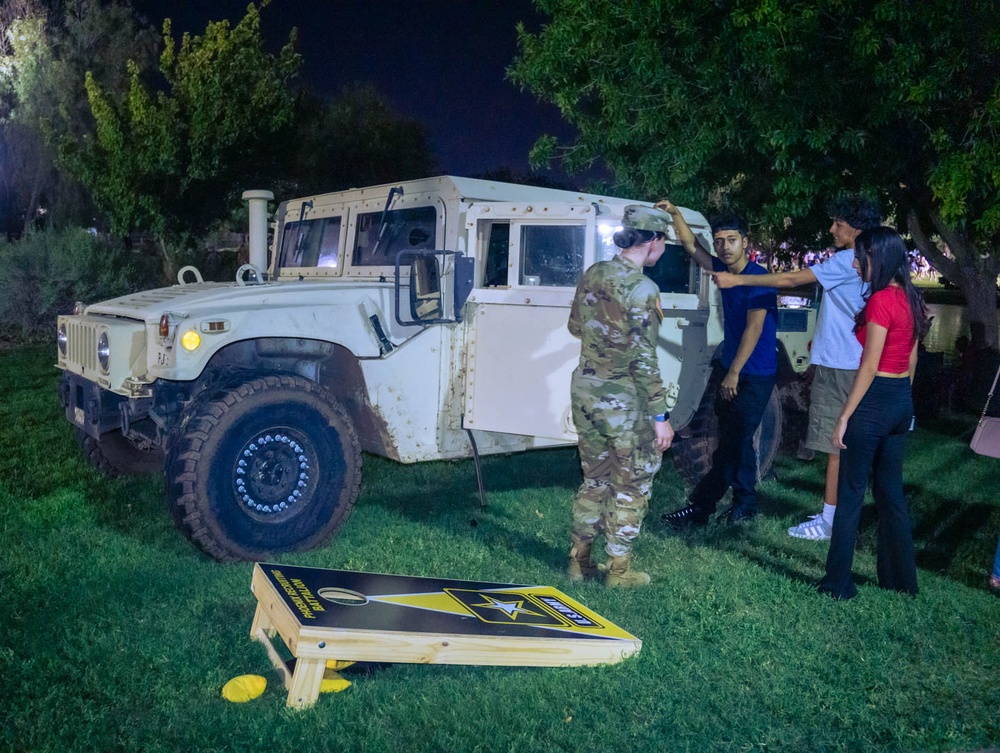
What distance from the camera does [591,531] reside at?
4652 mm

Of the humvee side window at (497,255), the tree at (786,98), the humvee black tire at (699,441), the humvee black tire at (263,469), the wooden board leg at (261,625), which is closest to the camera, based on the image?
the wooden board leg at (261,625)

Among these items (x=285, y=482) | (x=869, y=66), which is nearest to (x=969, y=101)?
(x=869, y=66)

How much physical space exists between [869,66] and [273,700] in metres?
8.05

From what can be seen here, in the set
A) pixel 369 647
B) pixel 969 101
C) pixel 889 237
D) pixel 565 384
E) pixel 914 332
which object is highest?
pixel 969 101

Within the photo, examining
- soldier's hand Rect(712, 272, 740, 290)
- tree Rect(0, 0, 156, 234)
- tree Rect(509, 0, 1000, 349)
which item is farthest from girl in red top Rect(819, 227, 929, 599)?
tree Rect(0, 0, 156, 234)

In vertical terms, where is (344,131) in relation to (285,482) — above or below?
above

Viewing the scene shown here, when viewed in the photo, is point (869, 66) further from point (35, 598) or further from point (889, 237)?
point (35, 598)

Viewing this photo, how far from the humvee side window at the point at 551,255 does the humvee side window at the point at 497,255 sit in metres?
0.24

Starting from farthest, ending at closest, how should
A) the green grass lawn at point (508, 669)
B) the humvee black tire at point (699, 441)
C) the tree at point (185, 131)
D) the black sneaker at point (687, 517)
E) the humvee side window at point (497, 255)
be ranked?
the tree at point (185, 131)
the humvee black tire at point (699, 441)
the black sneaker at point (687, 517)
the humvee side window at point (497, 255)
the green grass lawn at point (508, 669)

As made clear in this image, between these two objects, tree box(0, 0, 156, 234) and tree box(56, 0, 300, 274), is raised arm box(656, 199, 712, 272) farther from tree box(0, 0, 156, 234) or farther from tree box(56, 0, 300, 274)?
tree box(0, 0, 156, 234)

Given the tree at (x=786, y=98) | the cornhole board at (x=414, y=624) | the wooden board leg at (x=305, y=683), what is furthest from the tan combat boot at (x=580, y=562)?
the tree at (x=786, y=98)

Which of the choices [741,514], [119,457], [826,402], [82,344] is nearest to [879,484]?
[826,402]

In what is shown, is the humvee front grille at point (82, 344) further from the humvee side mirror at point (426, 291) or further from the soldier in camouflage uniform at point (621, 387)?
the soldier in camouflage uniform at point (621, 387)

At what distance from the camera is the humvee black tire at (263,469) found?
4.61m
